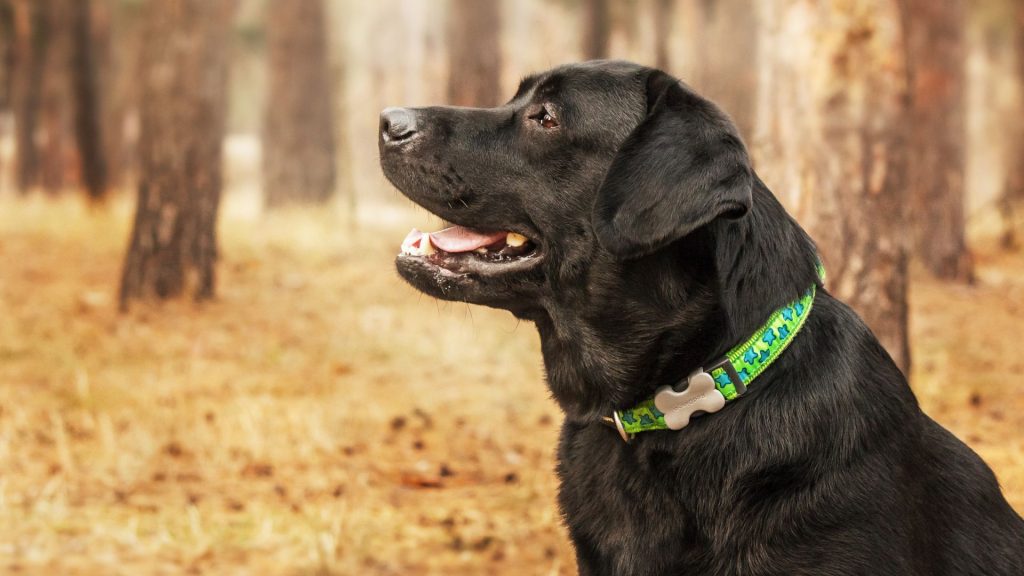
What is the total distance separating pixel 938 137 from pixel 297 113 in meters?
8.13

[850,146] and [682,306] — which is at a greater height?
[682,306]

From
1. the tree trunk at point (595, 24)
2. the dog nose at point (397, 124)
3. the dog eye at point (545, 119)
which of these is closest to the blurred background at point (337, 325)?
the dog nose at point (397, 124)

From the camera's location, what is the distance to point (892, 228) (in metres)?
5.50

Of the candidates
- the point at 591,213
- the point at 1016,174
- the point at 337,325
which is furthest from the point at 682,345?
the point at 1016,174

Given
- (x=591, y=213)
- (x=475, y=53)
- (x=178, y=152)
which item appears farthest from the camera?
(x=475, y=53)

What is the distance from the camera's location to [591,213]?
3225mm

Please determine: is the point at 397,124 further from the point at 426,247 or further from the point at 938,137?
the point at 938,137

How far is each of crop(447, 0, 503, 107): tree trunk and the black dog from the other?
30.9 ft

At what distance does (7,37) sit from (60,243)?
10.6 meters

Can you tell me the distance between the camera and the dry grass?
4.48m

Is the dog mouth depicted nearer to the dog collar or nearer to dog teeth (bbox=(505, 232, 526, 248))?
dog teeth (bbox=(505, 232, 526, 248))

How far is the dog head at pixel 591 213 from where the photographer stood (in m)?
2.95

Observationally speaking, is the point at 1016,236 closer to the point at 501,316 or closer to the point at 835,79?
the point at 501,316

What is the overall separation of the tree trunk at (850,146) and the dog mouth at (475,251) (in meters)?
2.39
